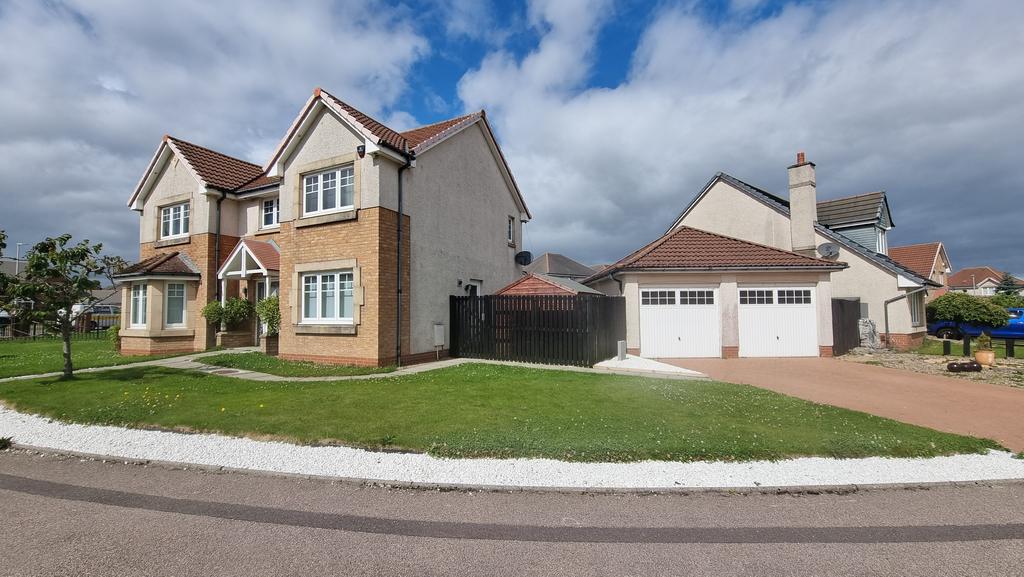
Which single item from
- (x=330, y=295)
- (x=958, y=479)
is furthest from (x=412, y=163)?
(x=958, y=479)

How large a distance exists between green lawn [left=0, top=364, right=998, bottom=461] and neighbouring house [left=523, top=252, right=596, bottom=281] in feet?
108

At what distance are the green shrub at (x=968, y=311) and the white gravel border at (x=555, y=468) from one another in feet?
75.7

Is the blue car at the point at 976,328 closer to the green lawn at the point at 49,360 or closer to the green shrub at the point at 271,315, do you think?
the green shrub at the point at 271,315

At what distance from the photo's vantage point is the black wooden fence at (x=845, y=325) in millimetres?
16562

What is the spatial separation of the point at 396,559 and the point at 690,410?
230 inches

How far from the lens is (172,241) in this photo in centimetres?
1939

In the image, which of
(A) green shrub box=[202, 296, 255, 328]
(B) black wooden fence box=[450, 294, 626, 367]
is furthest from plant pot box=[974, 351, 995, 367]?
(A) green shrub box=[202, 296, 255, 328]

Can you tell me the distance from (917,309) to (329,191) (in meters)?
26.4

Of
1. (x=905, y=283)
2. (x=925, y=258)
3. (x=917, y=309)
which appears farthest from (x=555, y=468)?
(x=925, y=258)

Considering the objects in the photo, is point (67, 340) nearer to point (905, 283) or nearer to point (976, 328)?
point (905, 283)

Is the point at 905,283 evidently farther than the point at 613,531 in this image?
Yes

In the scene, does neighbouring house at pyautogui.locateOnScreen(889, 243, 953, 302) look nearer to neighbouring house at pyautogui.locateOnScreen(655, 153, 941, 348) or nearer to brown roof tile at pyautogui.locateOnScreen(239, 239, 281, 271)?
neighbouring house at pyautogui.locateOnScreen(655, 153, 941, 348)

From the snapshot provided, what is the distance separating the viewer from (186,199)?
1908 cm

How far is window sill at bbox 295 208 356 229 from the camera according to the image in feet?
44.5
